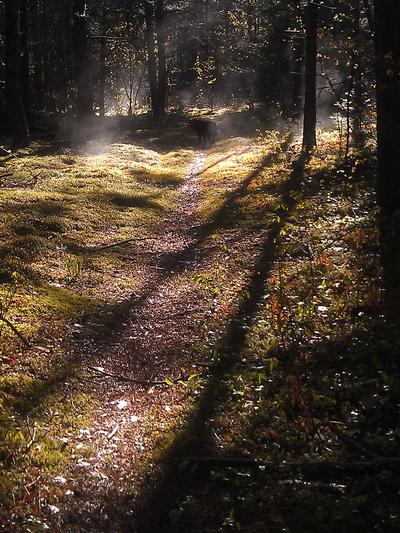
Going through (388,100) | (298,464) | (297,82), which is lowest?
(298,464)

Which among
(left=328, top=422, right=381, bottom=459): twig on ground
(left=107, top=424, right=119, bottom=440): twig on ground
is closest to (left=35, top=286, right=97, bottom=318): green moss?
(left=107, top=424, right=119, bottom=440): twig on ground

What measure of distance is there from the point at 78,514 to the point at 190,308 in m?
4.61

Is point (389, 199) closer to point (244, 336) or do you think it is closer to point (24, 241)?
point (244, 336)

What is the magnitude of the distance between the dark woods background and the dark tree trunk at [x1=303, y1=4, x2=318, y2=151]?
0.12ft

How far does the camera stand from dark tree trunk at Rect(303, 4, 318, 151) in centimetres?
1797

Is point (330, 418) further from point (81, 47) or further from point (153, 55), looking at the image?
point (153, 55)

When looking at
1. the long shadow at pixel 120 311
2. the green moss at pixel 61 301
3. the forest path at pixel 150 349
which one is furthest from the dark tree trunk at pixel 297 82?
the green moss at pixel 61 301

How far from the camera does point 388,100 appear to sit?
802 centimetres

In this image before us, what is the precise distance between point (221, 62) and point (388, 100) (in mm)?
40020

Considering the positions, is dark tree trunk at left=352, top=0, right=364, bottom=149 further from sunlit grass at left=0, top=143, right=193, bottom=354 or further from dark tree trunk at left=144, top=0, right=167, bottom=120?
dark tree trunk at left=144, top=0, right=167, bottom=120

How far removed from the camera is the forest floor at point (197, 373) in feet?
13.7

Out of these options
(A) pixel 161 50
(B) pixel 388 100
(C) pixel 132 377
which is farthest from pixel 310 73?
(A) pixel 161 50

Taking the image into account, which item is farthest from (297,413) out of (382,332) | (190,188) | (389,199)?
(190,188)

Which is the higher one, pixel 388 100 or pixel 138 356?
pixel 388 100
